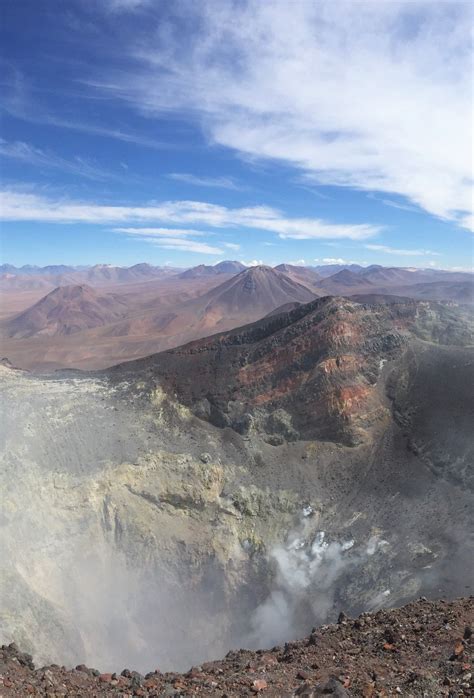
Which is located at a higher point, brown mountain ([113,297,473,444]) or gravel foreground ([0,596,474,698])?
brown mountain ([113,297,473,444])

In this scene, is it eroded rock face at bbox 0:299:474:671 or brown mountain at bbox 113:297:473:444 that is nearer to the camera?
eroded rock face at bbox 0:299:474:671

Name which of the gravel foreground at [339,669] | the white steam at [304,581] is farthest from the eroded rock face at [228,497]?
the gravel foreground at [339,669]

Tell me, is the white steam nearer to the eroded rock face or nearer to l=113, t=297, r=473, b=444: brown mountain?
the eroded rock face

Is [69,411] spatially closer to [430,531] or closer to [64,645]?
[64,645]

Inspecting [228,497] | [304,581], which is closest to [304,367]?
[228,497]

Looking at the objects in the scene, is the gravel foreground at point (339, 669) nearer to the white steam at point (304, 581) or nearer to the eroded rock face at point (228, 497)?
the eroded rock face at point (228, 497)

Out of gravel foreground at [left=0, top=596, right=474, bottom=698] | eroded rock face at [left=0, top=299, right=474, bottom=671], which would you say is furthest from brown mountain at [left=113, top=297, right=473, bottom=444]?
gravel foreground at [left=0, top=596, right=474, bottom=698]
